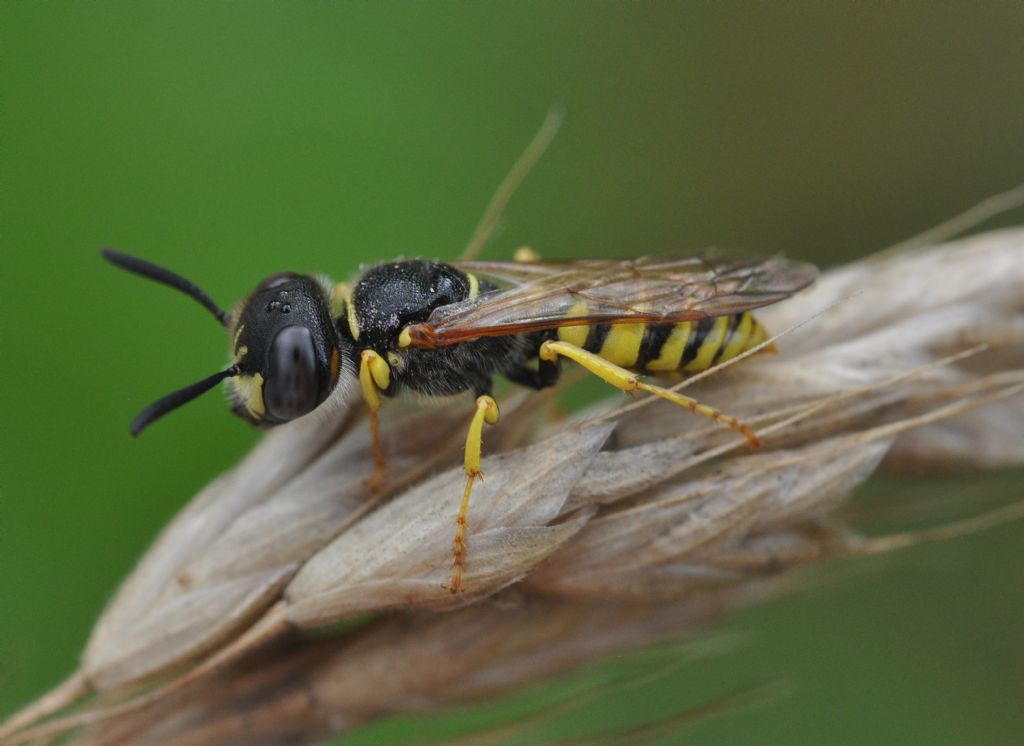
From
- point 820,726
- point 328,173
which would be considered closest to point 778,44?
point 328,173

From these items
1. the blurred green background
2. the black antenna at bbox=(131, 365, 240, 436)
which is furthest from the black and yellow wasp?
the blurred green background

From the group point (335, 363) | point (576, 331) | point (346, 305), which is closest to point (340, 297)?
point (346, 305)

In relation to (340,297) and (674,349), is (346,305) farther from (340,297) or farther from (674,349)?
(674,349)

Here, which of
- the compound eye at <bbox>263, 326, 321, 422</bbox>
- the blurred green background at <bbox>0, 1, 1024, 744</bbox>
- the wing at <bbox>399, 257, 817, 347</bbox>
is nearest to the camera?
the compound eye at <bbox>263, 326, 321, 422</bbox>

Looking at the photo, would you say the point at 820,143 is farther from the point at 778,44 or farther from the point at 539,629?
the point at 539,629

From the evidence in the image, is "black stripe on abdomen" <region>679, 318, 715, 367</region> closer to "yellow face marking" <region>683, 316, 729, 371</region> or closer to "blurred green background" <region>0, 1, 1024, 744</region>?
"yellow face marking" <region>683, 316, 729, 371</region>
